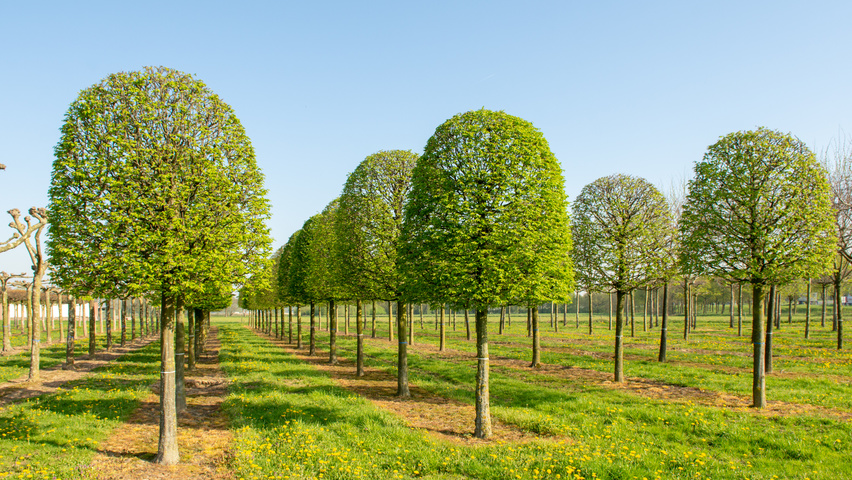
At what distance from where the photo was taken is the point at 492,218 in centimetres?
1265

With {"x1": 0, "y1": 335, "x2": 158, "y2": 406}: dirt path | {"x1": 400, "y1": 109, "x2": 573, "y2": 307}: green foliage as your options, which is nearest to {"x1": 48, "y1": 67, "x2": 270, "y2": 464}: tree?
{"x1": 400, "y1": 109, "x2": 573, "y2": 307}: green foliage

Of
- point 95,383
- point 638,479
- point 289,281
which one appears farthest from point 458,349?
point 638,479

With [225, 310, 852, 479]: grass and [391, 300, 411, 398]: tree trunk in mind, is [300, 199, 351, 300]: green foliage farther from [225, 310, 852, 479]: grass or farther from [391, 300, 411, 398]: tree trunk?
[225, 310, 852, 479]: grass

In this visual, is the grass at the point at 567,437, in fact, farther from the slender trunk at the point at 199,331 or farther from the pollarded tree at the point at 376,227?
the slender trunk at the point at 199,331

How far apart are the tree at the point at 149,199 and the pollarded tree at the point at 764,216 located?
15.3 m

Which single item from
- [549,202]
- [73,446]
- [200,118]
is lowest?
[73,446]

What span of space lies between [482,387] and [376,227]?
8.12 meters

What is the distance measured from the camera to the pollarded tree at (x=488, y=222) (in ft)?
40.5

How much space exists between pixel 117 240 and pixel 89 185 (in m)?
1.43

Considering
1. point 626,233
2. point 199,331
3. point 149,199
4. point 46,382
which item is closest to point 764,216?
point 626,233

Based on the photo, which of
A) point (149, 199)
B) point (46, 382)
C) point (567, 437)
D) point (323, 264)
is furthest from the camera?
point (323, 264)

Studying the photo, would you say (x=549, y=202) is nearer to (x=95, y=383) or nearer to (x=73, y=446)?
(x=73, y=446)

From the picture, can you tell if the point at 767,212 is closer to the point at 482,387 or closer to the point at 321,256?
the point at 482,387

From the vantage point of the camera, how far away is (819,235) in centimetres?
1464
